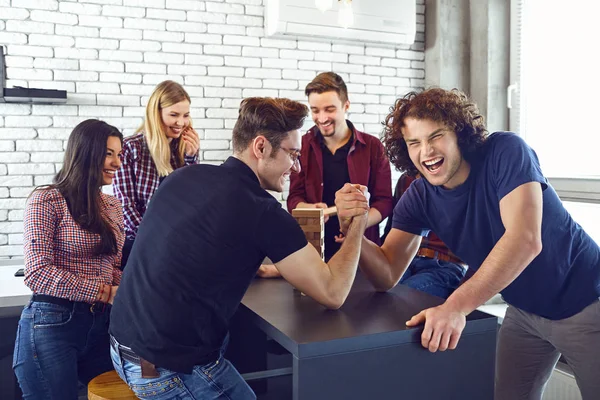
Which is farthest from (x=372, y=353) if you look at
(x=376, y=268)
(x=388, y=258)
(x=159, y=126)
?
(x=159, y=126)

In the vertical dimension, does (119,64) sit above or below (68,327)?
above

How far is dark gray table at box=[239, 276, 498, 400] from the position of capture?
4.38 feet

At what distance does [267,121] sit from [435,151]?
0.56 meters

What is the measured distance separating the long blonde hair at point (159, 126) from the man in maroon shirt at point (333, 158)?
72 cm

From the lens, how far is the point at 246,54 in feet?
12.9

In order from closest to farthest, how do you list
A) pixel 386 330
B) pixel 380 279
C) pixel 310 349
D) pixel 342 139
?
pixel 310 349
pixel 386 330
pixel 380 279
pixel 342 139

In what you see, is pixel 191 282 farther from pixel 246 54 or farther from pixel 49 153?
pixel 246 54

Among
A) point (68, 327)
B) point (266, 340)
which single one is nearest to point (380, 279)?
point (266, 340)

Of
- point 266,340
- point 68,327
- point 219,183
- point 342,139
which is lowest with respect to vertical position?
point 266,340

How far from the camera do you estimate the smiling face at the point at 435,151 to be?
184 centimetres

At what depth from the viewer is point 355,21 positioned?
4.10 metres

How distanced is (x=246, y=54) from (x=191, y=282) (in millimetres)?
2748

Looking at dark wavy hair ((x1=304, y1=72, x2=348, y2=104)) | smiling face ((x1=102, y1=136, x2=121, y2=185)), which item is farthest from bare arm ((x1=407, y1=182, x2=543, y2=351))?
dark wavy hair ((x1=304, y1=72, x2=348, y2=104))

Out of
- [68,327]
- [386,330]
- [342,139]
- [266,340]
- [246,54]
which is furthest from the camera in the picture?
[246,54]
